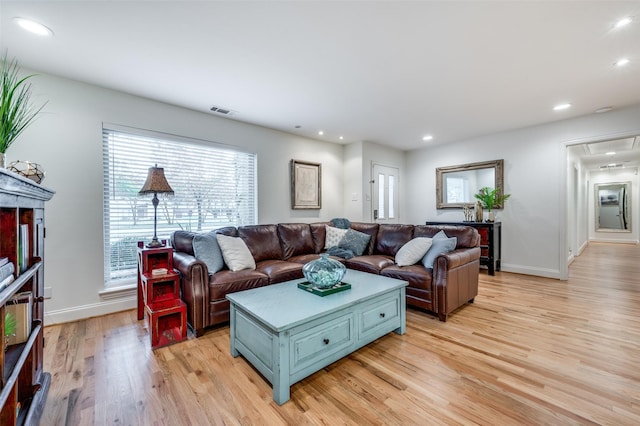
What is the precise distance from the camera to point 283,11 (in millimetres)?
1800

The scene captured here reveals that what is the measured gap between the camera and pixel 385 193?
18.5ft

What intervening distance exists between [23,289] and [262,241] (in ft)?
7.22

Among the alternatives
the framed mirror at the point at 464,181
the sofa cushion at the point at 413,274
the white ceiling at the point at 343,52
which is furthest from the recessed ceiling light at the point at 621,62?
the sofa cushion at the point at 413,274

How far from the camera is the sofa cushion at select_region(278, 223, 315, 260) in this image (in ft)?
12.2

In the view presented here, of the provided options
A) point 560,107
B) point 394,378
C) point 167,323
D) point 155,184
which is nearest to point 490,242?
point 560,107

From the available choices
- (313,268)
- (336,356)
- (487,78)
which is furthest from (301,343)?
(487,78)

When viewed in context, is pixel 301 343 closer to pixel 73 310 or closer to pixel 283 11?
pixel 283 11

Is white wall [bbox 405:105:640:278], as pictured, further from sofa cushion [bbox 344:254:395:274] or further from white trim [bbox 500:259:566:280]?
sofa cushion [bbox 344:254:395:274]

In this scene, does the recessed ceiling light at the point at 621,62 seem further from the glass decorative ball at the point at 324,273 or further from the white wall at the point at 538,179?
the glass decorative ball at the point at 324,273

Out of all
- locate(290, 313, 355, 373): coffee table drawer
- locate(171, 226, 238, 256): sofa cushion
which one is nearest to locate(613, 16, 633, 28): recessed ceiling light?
locate(290, 313, 355, 373): coffee table drawer

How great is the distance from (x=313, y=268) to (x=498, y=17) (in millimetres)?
2273

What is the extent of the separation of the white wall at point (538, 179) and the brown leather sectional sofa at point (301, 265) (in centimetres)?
210

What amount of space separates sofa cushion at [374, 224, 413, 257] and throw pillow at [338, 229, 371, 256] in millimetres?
186

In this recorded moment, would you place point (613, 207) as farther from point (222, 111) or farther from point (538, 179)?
point (222, 111)
